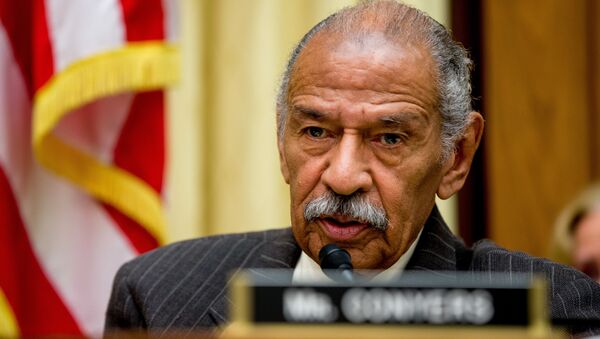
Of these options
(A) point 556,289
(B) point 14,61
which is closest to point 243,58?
(B) point 14,61

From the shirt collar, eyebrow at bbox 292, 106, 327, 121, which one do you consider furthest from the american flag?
eyebrow at bbox 292, 106, 327, 121

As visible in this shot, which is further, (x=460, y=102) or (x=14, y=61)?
(x=14, y=61)

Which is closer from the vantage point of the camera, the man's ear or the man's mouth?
the man's mouth

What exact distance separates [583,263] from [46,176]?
172cm

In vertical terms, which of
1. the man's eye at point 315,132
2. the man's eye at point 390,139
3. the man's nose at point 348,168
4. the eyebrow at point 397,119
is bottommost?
the man's nose at point 348,168

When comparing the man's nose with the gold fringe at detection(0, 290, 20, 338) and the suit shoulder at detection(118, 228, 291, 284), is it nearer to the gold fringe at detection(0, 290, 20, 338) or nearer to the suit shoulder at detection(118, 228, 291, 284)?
the suit shoulder at detection(118, 228, 291, 284)

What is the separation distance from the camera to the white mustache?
2.13 m

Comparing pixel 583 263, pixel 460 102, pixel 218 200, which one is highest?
pixel 460 102

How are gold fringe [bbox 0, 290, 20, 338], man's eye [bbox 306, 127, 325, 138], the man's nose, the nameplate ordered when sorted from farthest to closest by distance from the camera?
gold fringe [bbox 0, 290, 20, 338] → man's eye [bbox 306, 127, 325, 138] → the man's nose → the nameplate

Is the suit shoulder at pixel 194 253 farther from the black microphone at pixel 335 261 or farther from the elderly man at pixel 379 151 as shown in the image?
the black microphone at pixel 335 261

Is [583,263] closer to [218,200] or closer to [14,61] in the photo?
[218,200]

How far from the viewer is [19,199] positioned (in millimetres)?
3285

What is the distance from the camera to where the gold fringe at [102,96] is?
10.3ft

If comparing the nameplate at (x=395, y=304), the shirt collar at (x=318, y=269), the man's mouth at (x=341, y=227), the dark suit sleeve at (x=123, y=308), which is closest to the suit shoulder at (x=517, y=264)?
the shirt collar at (x=318, y=269)
